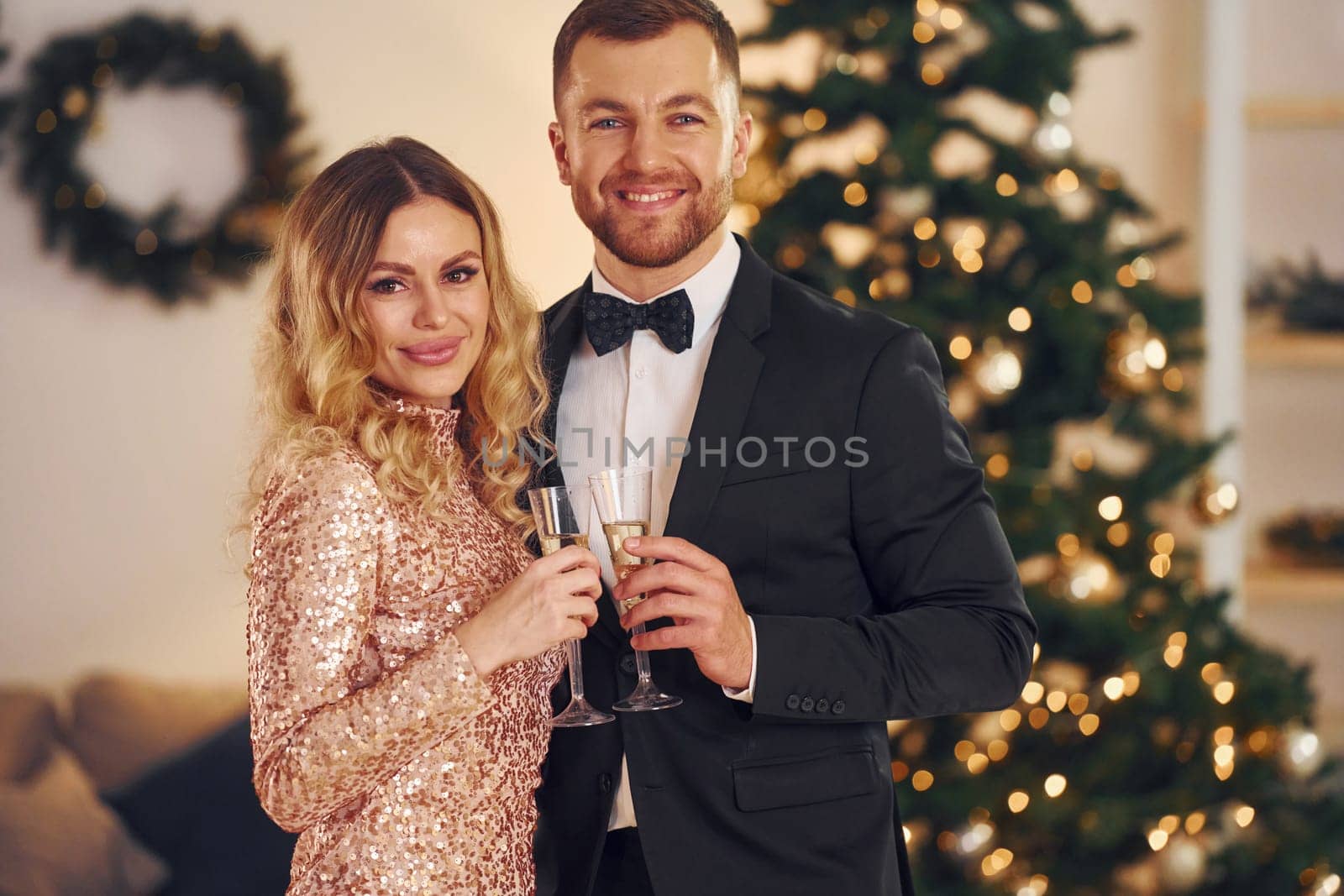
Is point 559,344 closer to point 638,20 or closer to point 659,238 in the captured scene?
point 659,238

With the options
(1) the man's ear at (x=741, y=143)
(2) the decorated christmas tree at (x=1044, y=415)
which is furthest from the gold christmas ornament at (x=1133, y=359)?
(1) the man's ear at (x=741, y=143)

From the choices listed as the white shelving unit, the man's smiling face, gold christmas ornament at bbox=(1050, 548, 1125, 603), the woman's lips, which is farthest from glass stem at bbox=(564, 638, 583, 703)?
the white shelving unit

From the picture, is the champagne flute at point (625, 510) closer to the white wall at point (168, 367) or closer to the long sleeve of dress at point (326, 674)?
the long sleeve of dress at point (326, 674)

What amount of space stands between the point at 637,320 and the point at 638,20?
498mm

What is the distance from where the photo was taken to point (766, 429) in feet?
6.25

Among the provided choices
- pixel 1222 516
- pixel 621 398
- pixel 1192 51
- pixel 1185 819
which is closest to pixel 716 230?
pixel 621 398

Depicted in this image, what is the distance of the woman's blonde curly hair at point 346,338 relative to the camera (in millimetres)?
1774

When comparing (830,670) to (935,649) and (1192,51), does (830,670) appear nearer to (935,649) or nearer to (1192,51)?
(935,649)

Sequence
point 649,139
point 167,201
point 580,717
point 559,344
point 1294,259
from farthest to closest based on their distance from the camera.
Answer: point 1294,259 < point 167,201 < point 559,344 < point 649,139 < point 580,717

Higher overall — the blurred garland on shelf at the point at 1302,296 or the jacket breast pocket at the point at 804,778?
the blurred garland on shelf at the point at 1302,296

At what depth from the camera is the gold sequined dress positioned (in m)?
1.58

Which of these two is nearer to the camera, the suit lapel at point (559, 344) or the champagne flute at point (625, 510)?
the champagne flute at point (625, 510)

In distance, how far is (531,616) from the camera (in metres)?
1.59

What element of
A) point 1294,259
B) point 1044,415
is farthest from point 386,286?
point 1294,259
